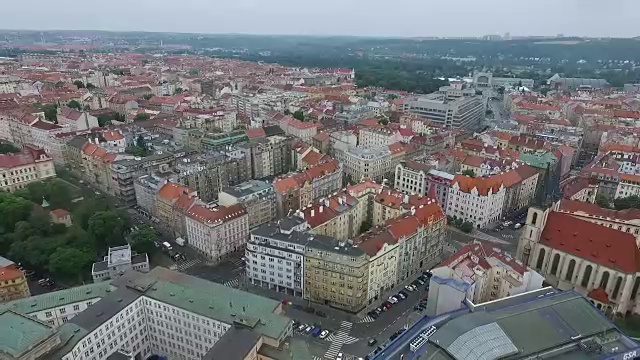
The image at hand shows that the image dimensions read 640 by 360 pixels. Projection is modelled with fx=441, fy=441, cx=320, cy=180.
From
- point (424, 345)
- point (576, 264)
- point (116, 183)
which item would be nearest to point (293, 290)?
point (424, 345)

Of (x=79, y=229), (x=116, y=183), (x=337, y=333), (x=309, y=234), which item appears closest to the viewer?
(x=337, y=333)

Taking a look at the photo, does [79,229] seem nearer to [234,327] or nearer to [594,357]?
[234,327]

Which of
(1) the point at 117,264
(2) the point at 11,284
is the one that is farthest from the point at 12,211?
(1) the point at 117,264

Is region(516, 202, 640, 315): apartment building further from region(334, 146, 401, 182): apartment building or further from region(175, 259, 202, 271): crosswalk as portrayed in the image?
region(175, 259, 202, 271): crosswalk

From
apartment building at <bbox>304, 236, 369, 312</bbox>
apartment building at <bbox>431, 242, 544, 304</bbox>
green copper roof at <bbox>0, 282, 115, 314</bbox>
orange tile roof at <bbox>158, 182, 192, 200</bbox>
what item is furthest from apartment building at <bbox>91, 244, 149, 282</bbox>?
apartment building at <bbox>431, 242, 544, 304</bbox>

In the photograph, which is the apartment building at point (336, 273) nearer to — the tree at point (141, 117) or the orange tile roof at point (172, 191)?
the orange tile roof at point (172, 191)
